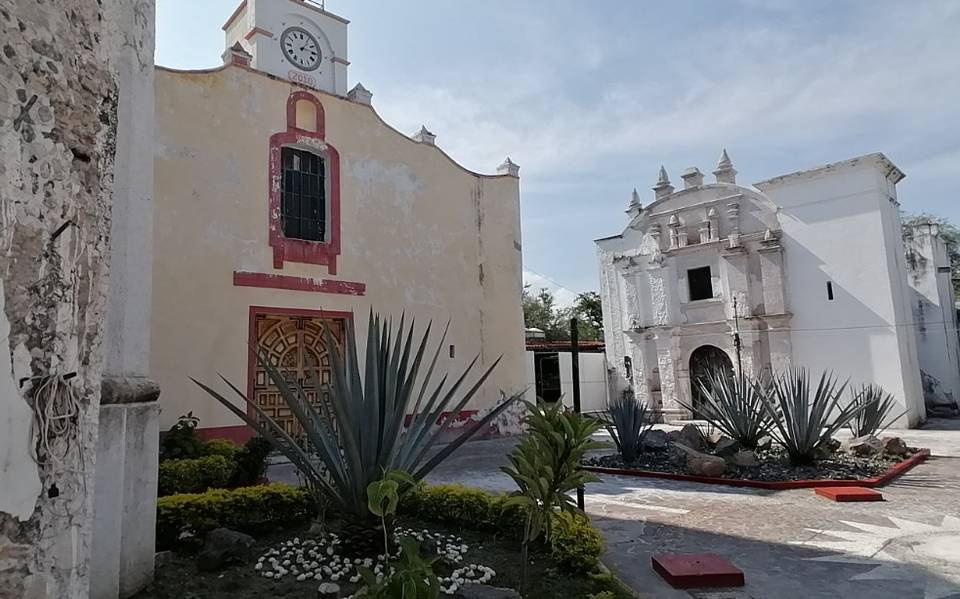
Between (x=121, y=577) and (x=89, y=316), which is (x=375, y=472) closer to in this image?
(x=121, y=577)

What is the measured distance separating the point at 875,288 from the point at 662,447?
8126 mm

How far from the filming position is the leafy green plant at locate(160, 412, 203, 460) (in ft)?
20.6

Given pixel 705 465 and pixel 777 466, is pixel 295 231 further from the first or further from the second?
pixel 777 466

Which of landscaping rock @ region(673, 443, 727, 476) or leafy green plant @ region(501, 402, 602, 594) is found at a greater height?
leafy green plant @ region(501, 402, 602, 594)

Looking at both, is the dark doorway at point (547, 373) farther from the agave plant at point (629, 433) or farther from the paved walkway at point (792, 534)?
the paved walkway at point (792, 534)

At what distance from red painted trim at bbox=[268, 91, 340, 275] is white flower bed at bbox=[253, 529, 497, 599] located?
5.78 m

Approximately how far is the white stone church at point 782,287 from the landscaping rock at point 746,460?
24.2 feet

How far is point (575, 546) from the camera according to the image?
3551 mm

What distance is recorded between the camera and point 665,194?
17.3 m

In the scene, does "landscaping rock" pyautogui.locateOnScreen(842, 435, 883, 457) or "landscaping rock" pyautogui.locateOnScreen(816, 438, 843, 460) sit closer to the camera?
"landscaping rock" pyautogui.locateOnScreen(816, 438, 843, 460)

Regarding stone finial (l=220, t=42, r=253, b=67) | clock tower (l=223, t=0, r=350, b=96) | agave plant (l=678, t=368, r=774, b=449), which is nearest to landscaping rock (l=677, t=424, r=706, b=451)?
agave plant (l=678, t=368, r=774, b=449)

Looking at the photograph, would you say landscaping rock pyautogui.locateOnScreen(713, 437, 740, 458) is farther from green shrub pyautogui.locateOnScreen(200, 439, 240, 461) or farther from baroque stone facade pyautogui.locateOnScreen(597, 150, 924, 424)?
baroque stone facade pyautogui.locateOnScreen(597, 150, 924, 424)

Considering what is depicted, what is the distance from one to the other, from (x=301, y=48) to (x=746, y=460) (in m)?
11.7

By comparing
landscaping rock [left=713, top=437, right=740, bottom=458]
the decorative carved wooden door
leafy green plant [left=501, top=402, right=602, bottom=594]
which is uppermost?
the decorative carved wooden door
